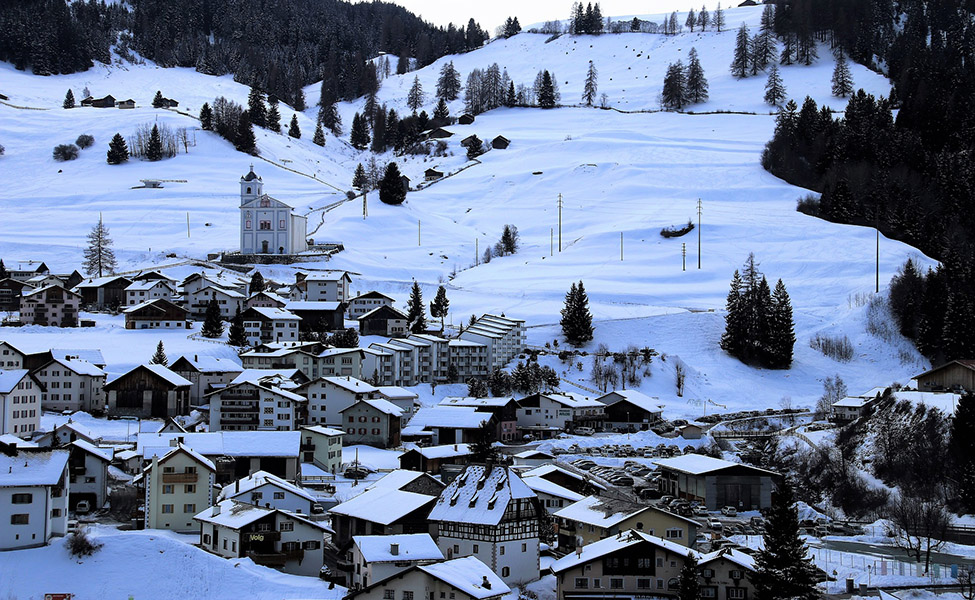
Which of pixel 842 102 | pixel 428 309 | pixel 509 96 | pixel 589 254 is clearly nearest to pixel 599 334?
pixel 428 309

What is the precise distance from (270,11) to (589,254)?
111 metres

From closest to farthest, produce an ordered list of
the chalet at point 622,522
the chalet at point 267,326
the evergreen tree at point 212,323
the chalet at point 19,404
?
the chalet at point 622,522 < the chalet at point 19,404 < the evergreen tree at point 212,323 < the chalet at point 267,326

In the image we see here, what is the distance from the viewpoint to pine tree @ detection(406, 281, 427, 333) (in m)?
61.2

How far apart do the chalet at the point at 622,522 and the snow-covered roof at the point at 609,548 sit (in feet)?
5.00

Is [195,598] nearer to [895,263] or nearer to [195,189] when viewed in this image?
[895,263]

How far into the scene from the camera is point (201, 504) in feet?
105

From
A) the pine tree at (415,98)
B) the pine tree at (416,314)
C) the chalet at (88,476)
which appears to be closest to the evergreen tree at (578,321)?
the pine tree at (416,314)

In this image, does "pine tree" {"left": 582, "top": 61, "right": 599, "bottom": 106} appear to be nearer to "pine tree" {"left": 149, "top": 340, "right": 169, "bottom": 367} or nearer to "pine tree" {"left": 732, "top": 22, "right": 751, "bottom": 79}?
"pine tree" {"left": 732, "top": 22, "right": 751, "bottom": 79}

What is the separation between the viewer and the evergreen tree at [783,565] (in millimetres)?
26000

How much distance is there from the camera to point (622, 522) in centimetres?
3138

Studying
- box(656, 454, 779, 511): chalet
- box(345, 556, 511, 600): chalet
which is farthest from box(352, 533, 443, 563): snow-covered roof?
box(656, 454, 779, 511): chalet

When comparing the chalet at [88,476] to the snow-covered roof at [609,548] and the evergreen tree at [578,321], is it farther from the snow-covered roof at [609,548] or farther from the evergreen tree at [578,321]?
the evergreen tree at [578,321]

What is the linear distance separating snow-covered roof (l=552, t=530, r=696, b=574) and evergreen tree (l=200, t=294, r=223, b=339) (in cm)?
3255

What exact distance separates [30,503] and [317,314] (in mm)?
34284
